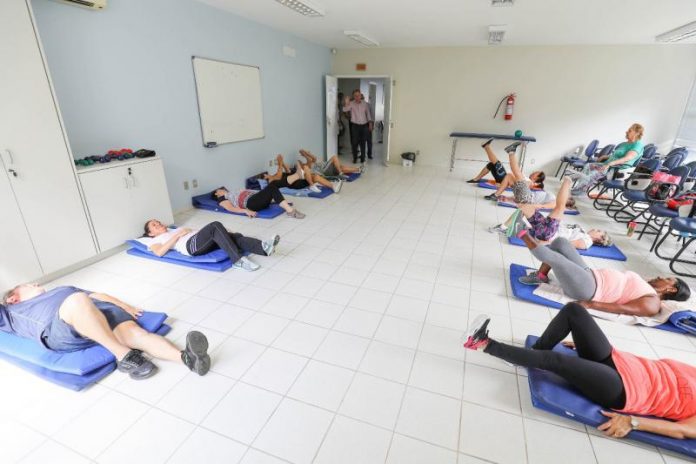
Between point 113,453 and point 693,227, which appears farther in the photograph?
point 693,227

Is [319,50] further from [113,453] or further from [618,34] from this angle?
[113,453]

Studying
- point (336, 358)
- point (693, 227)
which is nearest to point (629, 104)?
point (693, 227)

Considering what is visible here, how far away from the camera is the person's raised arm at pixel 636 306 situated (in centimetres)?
247

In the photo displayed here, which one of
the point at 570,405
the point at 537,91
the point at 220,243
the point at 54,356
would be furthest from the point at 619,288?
the point at 537,91

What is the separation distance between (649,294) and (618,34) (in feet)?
18.1

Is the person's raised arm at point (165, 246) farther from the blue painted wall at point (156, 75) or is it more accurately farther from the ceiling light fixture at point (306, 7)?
the ceiling light fixture at point (306, 7)

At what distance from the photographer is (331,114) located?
859 centimetres

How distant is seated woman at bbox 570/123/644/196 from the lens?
531 cm

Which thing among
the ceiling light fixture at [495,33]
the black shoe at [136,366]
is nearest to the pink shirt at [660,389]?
the black shoe at [136,366]

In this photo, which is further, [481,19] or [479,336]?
[481,19]

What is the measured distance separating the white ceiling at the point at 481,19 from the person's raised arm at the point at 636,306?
11.9ft

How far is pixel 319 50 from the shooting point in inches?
314

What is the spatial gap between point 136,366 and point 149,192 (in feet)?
7.98

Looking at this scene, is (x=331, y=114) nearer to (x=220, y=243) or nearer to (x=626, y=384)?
(x=220, y=243)
